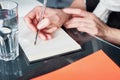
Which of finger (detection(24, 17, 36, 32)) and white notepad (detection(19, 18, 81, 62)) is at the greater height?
finger (detection(24, 17, 36, 32))

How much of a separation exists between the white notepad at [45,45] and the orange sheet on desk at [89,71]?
0.24 ft

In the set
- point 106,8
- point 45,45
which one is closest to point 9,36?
point 45,45

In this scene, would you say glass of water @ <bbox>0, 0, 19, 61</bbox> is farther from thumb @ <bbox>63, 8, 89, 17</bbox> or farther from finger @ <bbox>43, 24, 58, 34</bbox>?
thumb @ <bbox>63, 8, 89, 17</bbox>

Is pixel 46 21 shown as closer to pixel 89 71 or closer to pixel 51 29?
pixel 51 29

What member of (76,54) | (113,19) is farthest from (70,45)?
(113,19)

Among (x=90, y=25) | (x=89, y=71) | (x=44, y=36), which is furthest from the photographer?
(x=90, y=25)

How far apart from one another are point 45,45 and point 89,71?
0.60ft

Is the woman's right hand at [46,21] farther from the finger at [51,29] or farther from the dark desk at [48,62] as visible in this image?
the dark desk at [48,62]

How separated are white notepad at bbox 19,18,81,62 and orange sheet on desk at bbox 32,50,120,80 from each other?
0.24 feet

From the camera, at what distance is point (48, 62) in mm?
774

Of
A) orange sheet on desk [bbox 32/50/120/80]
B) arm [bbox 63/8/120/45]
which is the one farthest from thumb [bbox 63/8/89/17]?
orange sheet on desk [bbox 32/50/120/80]

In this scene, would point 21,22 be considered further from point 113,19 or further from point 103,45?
point 113,19

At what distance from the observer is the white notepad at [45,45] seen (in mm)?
785

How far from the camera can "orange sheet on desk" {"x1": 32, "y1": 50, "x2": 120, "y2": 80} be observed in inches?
27.8
